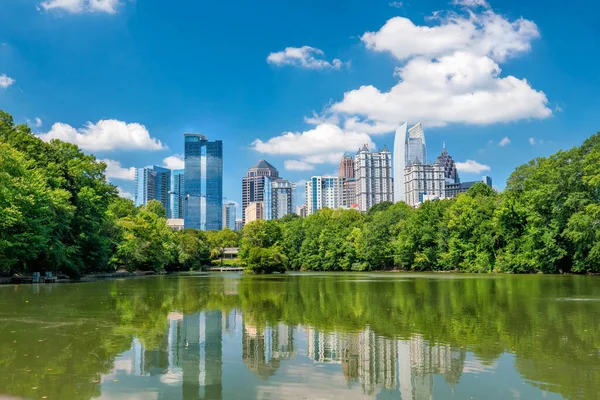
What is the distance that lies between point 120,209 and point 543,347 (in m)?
73.6

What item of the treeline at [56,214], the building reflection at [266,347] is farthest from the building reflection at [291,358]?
the treeline at [56,214]

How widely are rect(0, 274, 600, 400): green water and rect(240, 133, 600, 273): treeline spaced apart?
35423 mm

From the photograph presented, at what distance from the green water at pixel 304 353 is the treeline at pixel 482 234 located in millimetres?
35423

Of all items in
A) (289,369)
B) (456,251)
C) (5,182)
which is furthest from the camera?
(456,251)

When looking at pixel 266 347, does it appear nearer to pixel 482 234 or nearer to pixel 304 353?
pixel 304 353

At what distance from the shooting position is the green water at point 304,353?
7547 millimetres

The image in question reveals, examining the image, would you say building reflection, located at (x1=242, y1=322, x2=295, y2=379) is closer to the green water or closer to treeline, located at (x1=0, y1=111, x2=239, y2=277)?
the green water

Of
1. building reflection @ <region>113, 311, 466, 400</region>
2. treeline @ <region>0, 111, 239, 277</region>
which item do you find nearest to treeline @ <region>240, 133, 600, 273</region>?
treeline @ <region>0, 111, 239, 277</region>

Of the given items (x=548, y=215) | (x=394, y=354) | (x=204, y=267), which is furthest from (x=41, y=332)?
(x=204, y=267)

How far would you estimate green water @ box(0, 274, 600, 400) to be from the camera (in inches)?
297

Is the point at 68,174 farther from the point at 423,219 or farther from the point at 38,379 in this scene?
the point at 423,219

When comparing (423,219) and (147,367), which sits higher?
(423,219)

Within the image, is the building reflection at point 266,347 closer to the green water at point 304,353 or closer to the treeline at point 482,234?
the green water at point 304,353

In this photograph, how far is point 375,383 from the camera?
26.0 feet
